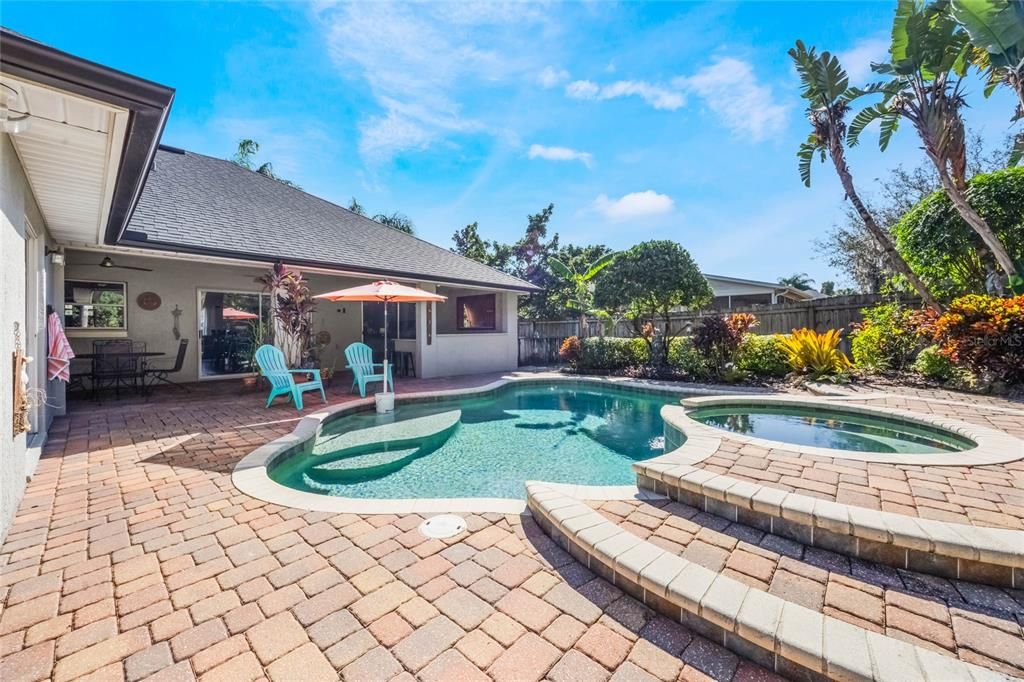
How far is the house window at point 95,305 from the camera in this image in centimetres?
937

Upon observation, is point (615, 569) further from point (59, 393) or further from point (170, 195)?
point (170, 195)

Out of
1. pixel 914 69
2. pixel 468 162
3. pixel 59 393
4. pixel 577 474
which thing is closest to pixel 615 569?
pixel 577 474

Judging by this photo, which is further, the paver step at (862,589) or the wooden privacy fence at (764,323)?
the wooden privacy fence at (764,323)

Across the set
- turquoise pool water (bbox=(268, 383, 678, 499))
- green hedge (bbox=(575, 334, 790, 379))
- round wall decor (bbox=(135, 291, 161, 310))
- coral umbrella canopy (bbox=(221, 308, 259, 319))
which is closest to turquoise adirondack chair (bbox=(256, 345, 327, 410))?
turquoise pool water (bbox=(268, 383, 678, 499))

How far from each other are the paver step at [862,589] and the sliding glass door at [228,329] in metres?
11.2

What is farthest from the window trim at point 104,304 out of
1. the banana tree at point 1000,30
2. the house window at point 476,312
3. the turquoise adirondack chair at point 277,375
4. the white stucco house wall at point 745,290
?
the white stucco house wall at point 745,290

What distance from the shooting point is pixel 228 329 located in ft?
37.5

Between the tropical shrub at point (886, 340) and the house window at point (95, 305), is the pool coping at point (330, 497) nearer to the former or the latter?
the house window at point (95, 305)

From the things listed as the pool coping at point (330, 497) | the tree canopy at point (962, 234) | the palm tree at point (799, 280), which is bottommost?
the pool coping at point (330, 497)

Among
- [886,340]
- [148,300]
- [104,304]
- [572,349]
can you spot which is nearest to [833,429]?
[886,340]

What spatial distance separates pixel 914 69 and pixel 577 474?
12.2 metres

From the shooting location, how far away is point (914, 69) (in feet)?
30.3

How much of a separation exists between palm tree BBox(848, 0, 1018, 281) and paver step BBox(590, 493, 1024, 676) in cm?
1031

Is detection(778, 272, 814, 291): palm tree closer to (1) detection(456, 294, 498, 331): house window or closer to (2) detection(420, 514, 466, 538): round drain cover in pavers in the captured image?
(1) detection(456, 294, 498, 331): house window
